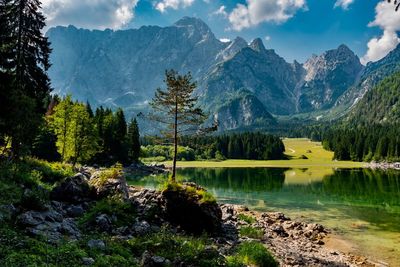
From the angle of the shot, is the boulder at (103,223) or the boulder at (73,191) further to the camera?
the boulder at (73,191)

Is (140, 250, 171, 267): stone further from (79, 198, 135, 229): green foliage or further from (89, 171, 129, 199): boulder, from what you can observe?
(89, 171, 129, 199): boulder

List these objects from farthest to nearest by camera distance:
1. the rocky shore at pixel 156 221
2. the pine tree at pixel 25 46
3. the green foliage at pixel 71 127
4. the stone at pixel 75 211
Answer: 1. the green foliage at pixel 71 127
2. the pine tree at pixel 25 46
3. the stone at pixel 75 211
4. the rocky shore at pixel 156 221

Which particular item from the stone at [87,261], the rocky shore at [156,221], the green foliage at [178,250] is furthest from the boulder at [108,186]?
the stone at [87,261]

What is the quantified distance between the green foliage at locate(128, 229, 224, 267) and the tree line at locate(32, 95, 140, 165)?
4497cm

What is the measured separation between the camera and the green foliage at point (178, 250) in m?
19.2

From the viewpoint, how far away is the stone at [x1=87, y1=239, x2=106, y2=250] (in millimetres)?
18984

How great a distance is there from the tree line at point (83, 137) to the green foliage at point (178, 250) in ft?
148

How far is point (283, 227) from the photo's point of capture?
43.0m

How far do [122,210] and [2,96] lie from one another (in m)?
14.7

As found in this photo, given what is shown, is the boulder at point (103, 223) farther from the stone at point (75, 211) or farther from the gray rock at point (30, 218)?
the gray rock at point (30, 218)

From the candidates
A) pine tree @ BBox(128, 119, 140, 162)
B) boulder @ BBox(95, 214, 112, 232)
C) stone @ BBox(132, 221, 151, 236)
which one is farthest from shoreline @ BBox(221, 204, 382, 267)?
pine tree @ BBox(128, 119, 140, 162)

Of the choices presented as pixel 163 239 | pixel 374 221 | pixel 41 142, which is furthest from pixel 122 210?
pixel 41 142

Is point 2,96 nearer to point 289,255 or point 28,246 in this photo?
point 28,246

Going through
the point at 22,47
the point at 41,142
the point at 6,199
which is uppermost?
the point at 22,47
